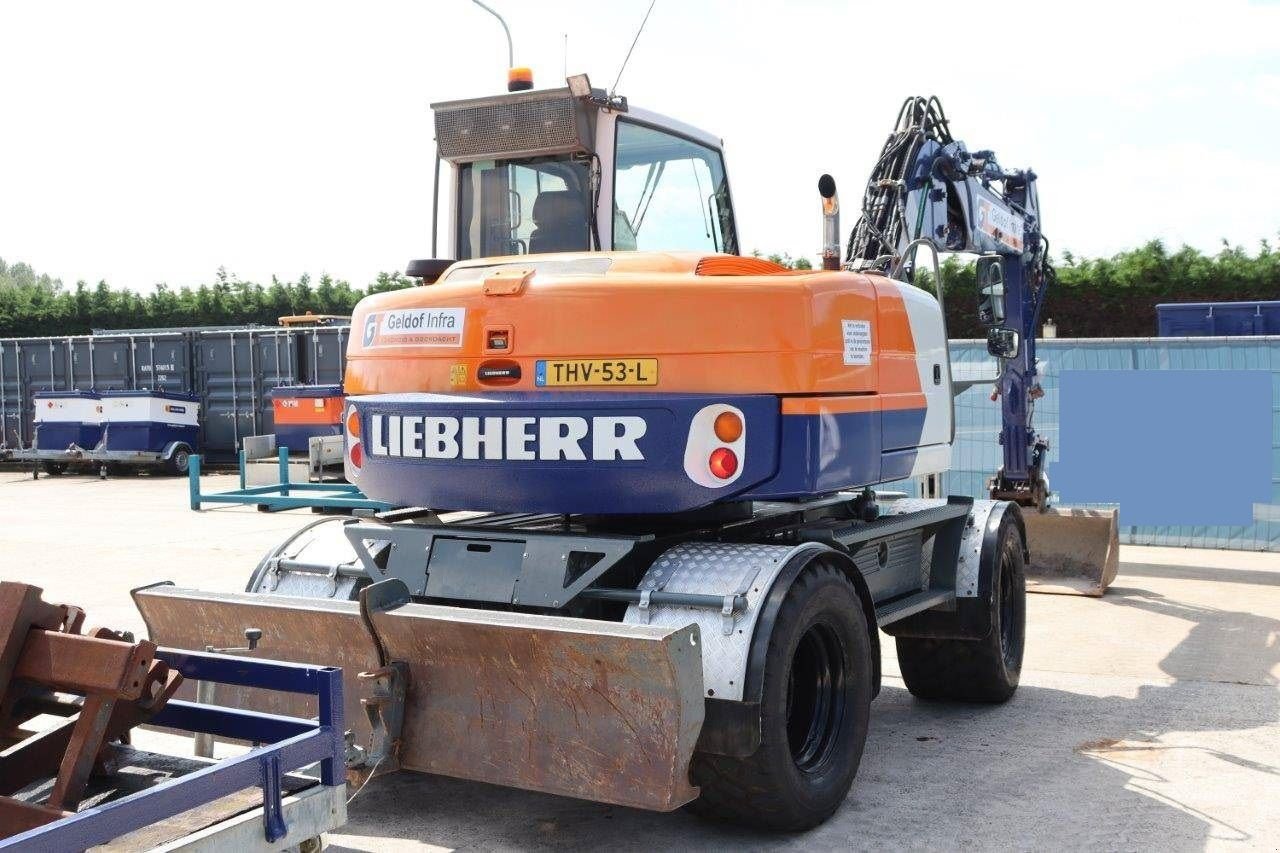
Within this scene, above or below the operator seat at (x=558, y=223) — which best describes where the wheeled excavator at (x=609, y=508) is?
below

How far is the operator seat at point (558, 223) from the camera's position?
578cm

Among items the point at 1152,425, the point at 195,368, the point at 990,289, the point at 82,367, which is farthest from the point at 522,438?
the point at 82,367

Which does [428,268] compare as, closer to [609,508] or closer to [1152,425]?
[609,508]

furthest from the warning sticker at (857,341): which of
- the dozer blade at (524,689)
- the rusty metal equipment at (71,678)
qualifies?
the rusty metal equipment at (71,678)

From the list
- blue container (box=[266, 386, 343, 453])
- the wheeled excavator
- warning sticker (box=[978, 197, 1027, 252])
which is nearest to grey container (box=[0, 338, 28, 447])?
blue container (box=[266, 386, 343, 453])

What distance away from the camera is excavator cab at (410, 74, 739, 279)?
5.70 meters

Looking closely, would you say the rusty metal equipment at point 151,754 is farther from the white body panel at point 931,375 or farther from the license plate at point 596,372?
the white body panel at point 931,375

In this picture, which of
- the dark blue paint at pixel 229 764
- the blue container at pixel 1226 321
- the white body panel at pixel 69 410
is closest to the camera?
the dark blue paint at pixel 229 764

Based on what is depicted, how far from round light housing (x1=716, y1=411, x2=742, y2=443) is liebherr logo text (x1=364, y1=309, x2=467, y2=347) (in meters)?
1.06

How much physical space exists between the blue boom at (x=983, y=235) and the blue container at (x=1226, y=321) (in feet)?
24.4

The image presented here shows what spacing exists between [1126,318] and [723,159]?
23184 mm

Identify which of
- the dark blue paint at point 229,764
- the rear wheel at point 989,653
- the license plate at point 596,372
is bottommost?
the rear wheel at point 989,653

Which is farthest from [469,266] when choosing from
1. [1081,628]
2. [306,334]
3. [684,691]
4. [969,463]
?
[306,334]

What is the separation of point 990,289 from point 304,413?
1347cm
